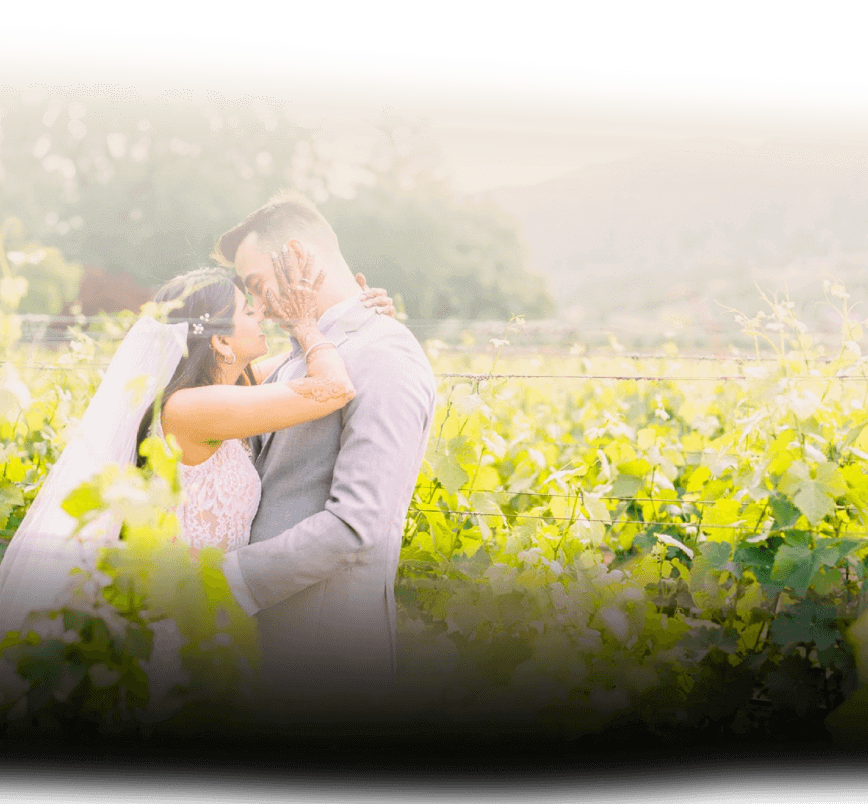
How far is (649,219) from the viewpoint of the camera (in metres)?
1.93

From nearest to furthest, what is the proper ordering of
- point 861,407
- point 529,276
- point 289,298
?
point 289,298
point 529,276
point 861,407

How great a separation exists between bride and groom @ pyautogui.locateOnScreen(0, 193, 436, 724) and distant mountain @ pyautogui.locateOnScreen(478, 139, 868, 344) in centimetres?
41

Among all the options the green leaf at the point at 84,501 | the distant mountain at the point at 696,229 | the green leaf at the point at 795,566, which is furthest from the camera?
the green leaf at the point at 795,566

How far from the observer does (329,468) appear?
1.80m

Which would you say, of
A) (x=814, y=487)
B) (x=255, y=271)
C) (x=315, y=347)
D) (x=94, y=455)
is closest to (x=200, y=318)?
(x=255, y=271)

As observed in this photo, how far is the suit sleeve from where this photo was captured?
1.77 m

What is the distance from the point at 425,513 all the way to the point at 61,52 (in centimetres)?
130

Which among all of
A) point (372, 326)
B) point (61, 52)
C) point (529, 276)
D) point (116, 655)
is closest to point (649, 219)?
point (529, 276)

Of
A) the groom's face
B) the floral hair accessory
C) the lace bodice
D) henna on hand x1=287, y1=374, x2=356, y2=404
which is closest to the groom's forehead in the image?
the groom's face

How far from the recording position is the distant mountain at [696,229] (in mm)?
1927

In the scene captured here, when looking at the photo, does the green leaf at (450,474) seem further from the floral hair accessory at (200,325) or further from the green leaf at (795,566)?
the green leaf at (795,566)

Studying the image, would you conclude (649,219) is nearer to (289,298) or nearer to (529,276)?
(529,276)

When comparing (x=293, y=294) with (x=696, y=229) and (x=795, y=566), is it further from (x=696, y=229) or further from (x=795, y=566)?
(x=795, y=566)

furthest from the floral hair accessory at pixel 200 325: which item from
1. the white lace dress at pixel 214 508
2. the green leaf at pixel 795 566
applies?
the green leaf at pixel 795 566
